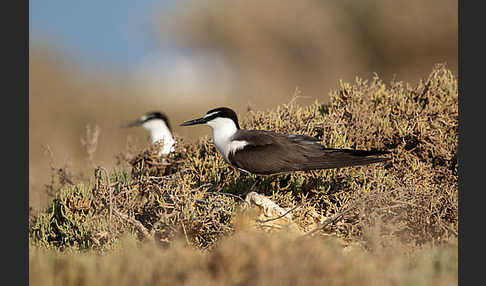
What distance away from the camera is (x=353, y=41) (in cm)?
2459

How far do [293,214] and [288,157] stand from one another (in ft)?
1.82

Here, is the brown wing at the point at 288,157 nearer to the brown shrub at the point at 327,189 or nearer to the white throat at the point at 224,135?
the white throat at the point at 224,135

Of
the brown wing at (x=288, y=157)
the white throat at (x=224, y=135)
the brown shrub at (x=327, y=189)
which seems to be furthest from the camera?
the white throat at (x=224, y=135)

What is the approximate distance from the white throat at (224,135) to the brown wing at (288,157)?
0.10 metres

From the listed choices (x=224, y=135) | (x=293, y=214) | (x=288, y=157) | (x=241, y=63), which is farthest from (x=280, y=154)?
(x=241, y=63)

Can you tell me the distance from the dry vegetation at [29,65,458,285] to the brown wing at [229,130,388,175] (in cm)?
38

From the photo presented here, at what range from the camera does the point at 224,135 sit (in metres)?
5.45

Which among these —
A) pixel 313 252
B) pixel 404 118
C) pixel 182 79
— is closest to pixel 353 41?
pixel 182 79

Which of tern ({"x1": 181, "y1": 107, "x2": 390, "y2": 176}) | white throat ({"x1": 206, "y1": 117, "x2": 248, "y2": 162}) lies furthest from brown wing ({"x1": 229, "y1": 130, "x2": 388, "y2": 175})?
white throat ({"x1": 206, "y1": 117, "x2": 248, "y2": 162})

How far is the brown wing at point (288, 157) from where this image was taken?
16.1ft

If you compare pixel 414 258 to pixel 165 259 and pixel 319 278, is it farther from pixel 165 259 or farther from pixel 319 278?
pixel 165 259

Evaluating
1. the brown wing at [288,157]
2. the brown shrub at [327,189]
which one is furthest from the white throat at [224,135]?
the brown shrub at [327,189]

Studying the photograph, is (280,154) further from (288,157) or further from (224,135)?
(224,135)

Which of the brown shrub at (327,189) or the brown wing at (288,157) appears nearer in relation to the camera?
the brown shrub at (327,189)
